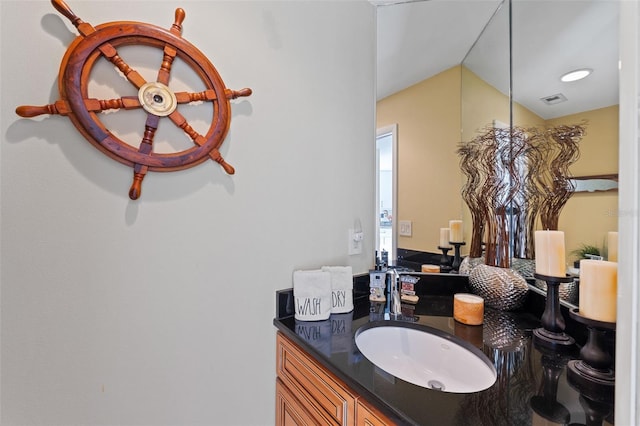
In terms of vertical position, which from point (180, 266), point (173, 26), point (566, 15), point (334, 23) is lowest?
point (180, 266)

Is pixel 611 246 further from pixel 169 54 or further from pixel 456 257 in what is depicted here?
pixel 169 54

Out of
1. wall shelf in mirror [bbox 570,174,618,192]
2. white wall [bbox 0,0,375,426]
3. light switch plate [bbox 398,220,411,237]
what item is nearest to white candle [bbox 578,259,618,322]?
wall shelf in mirror [bbox 570,174,618,192]

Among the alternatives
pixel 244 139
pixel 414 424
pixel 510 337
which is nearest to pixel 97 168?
pixel 244 139

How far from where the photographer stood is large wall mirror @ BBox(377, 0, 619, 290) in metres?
0.90

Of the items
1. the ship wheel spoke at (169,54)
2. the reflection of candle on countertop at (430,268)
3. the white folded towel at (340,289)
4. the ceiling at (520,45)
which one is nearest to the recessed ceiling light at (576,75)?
the ceiling at (520,45)

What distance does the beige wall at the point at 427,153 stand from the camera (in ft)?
4.61

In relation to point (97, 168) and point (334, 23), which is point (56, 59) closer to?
point (97, 168)

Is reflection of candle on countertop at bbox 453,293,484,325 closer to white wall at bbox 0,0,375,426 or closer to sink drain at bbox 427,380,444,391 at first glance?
sink drain at bbox 427,380,444,391

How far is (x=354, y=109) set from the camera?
1.40 metres

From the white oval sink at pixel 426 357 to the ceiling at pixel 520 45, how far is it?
890mm

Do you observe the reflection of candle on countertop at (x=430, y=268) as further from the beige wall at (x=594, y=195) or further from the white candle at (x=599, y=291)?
the white candle at (x=599, y=291)

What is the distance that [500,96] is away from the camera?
130 centimetres

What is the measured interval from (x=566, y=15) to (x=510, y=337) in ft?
3.86

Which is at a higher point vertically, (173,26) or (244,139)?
(173,26)
